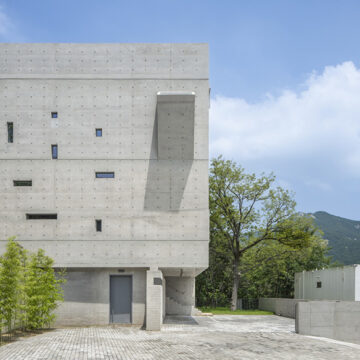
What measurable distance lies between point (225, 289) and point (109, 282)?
26867 mm

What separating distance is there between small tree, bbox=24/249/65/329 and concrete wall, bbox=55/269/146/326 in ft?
4.33

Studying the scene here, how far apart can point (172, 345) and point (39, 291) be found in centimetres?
681

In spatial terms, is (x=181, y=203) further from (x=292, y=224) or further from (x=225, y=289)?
(x=225, y=289)

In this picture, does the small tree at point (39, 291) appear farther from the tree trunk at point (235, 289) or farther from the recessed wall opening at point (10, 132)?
the tree trunk at point (235, 289)

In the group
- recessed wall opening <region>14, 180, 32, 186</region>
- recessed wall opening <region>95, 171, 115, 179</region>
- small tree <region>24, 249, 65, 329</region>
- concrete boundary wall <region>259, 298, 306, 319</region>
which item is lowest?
concrete boundary wall <region>259, 298, 306, 319</region>

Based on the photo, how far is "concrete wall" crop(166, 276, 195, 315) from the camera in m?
30.4

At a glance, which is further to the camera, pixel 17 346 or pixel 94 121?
pixel 94 121

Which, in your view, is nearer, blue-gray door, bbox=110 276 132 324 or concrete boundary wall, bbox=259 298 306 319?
blue-gray door, bbox=110 276 132 324

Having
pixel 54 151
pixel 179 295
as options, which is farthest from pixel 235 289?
pixel 54 151

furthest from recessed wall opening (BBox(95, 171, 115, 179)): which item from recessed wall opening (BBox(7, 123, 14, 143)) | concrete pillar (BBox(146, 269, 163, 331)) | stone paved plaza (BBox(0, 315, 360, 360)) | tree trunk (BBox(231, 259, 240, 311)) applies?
tree trunk (BBox(231, 259, 240, 311))

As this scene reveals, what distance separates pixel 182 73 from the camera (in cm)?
2244

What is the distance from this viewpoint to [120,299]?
2211 cm

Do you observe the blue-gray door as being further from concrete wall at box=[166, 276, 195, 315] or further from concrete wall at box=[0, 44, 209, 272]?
concrete wall at box=[166, 276, 195, 315]

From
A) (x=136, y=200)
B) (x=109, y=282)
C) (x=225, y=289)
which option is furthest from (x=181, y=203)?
(x=225, y=289)
